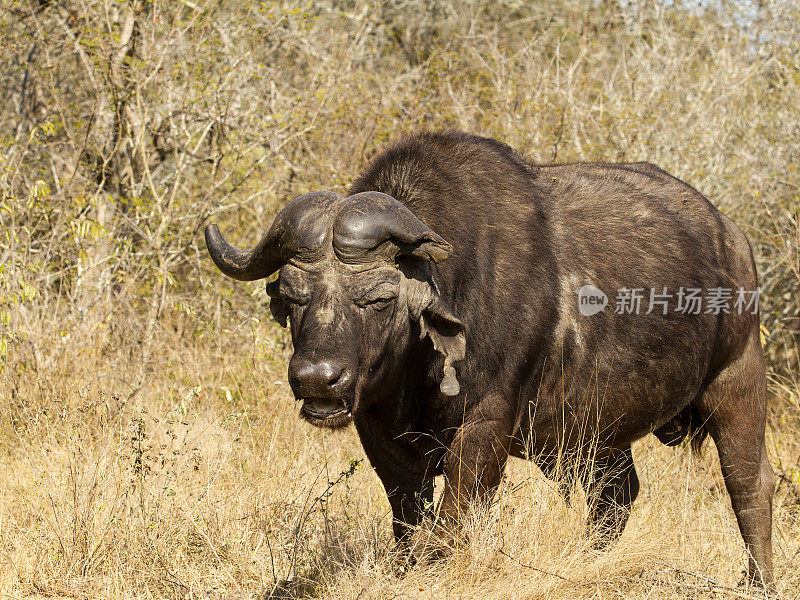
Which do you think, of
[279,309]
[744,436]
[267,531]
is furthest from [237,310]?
[744,436]

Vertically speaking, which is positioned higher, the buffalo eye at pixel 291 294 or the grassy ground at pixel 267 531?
the buffalo eye at pixel 291 294

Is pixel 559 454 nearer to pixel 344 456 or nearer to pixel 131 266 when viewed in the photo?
pixel 344 456

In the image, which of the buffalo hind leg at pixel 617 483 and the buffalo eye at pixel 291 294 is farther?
the buffalo hind leg at pixel 617 483

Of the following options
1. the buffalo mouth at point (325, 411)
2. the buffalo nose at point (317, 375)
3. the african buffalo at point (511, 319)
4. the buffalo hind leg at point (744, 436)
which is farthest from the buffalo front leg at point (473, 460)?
the buffalo hind leg at point (744, 436)

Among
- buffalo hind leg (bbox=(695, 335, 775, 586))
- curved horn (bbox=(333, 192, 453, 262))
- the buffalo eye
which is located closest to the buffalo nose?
the buffalo eye

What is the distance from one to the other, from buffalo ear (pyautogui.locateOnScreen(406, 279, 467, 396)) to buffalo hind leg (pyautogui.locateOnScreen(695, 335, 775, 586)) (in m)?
2.09

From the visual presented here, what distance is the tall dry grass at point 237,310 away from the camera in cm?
378

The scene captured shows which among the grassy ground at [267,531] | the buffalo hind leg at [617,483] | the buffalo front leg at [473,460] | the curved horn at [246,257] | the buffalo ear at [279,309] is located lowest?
the buffalo hind leg at [617,483]

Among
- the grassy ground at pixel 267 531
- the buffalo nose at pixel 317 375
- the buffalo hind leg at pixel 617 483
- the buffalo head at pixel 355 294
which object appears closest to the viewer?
the buffalo nose at pixel 317 375

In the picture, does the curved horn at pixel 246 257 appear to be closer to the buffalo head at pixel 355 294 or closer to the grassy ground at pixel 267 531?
the buffalo head at pixel 355 294

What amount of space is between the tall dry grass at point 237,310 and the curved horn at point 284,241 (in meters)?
0.75

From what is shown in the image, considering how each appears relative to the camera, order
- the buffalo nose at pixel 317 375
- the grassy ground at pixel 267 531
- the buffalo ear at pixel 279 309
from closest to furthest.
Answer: the buffalo nose at pixel 317 375 → the grassy ground at pixel 267 531 → the buffalo ear at pixel 279 309

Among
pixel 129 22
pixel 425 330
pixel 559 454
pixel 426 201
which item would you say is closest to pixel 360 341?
pixel 425 330

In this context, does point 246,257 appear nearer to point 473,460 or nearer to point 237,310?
point 473,460
